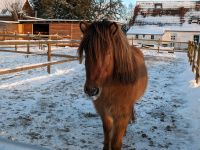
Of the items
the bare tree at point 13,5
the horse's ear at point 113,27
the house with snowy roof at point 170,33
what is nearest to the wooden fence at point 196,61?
the horse's ear at point 113,27

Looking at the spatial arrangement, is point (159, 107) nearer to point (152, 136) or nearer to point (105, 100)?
point (152, 136)

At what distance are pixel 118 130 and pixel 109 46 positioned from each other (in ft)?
3.48

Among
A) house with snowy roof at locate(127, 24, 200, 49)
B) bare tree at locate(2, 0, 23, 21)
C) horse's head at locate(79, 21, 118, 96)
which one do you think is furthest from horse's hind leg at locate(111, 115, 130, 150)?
bare tree at locate(2, 0, 23, 21)

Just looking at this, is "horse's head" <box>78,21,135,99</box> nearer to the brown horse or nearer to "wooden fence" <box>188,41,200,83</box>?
the brown horse

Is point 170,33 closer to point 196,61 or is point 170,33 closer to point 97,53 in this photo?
point 196,61

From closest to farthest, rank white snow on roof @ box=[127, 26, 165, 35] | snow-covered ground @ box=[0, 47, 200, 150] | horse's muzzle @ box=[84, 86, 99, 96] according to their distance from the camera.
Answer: horse's muzzle @ box=[84, 86, 99, 96] → snow-covered ground @ box=[0, 47, 200, 150] → white snow on roof @ box=[127, 26, 165, 35]

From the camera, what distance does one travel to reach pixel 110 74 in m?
2.78

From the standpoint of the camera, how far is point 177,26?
3925cm

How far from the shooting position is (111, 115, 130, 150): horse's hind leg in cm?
314

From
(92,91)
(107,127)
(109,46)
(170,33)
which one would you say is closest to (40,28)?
(170,33)

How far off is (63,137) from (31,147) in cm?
248

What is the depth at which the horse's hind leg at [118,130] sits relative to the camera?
314cm

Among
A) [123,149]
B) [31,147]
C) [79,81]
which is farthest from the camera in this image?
[79,81]

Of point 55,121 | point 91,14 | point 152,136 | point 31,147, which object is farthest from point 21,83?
point 91,14
